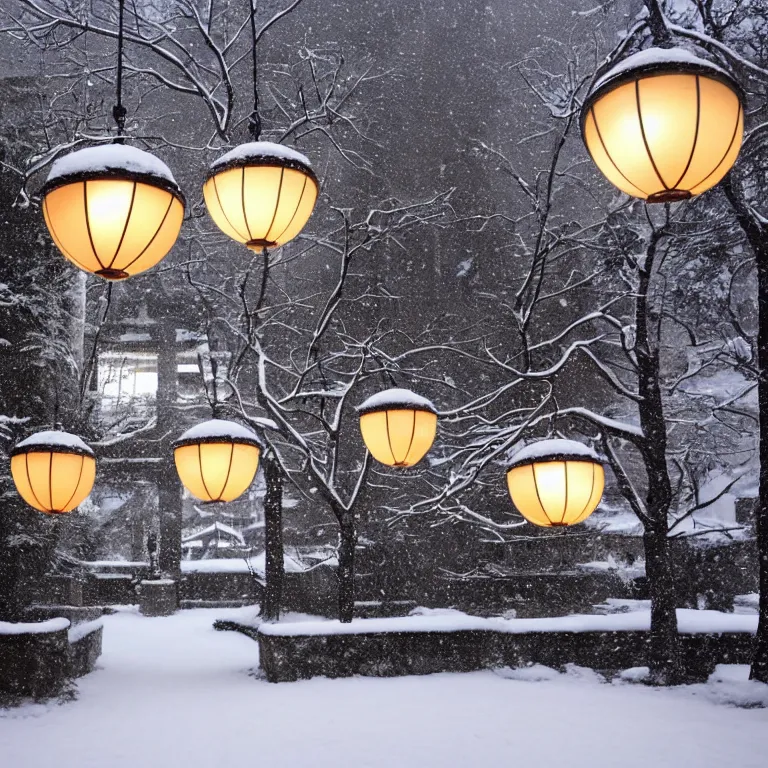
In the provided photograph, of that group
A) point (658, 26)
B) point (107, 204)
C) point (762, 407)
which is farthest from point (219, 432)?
point (762, 407)

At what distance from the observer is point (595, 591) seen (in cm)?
1783

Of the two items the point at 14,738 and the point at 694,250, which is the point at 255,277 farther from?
the point at 14,738

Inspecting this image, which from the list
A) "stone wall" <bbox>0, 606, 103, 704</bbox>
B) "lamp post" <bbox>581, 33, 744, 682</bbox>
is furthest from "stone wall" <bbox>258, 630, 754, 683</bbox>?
"lamp post" <bbox>581, 33, 744, 682</bbox>

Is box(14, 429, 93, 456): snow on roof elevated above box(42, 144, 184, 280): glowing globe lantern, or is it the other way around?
box(42, 144, 184, 280): glowing globe lantern

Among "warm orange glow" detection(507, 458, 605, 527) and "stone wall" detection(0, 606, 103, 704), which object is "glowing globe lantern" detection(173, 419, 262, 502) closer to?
"warm orange glow" detection(507, 458, 605, 527)

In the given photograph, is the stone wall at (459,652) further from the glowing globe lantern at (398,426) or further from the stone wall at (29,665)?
the glowing globe lantern at (398,426)

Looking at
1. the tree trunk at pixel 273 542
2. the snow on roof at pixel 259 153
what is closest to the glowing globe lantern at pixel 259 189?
the snow on roof at pixel 259 153

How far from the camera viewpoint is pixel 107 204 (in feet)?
11.9

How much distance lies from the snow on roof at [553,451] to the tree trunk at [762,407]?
319cm

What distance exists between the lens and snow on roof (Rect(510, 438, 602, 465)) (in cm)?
686

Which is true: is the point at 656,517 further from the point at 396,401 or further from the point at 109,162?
the point at 109,162

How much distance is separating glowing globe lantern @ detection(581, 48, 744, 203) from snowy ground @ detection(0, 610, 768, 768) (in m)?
5.46

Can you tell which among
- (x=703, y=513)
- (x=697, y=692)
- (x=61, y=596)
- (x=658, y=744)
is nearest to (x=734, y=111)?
(x=658, y=744)

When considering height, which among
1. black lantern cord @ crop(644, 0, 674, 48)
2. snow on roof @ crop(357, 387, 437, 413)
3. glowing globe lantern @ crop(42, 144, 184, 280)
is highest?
black lantern cord @ crop(644, 0, 674, 48)
